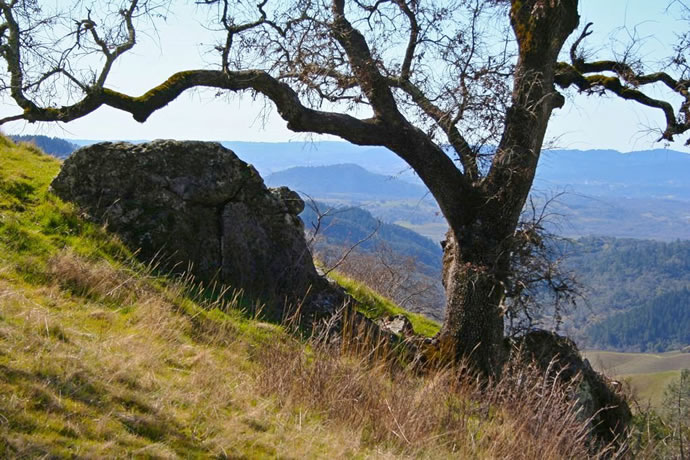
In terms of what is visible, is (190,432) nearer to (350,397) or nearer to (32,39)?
(350,397)

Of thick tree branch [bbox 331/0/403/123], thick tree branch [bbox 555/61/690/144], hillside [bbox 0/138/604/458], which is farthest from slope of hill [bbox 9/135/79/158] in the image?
thick tree branch [bbox 555/61/690/144]

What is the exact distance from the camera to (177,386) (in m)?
4.55

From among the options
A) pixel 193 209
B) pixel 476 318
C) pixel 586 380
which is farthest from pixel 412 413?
pixel 586 380

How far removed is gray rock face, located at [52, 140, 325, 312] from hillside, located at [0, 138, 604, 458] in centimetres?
58

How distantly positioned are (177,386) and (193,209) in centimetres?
402

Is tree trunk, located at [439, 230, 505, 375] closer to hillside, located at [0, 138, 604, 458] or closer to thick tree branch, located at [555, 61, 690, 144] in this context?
hillside, located at [0, 138, 604, 458]

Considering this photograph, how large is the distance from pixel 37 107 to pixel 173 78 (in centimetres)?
178

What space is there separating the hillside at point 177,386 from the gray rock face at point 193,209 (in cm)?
58

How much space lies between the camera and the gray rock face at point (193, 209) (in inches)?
311

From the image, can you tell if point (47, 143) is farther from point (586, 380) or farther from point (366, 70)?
point (586, 380)

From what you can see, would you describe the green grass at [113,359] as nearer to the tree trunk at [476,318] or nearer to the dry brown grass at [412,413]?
the dry brown grass at [412,413]

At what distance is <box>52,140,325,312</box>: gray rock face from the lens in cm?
791

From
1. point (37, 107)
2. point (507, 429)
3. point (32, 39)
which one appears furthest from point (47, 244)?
point (507, 429)

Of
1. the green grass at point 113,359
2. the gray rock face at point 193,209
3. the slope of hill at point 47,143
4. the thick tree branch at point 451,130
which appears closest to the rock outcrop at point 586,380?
the thick tree branch at point 451,130
